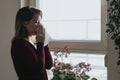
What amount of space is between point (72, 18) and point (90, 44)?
1.13ft

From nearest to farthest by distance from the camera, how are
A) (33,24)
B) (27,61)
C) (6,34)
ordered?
(27,61) → (33,24) → (6,34)

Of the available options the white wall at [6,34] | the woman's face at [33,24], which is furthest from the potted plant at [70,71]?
the white wall at [6,34]

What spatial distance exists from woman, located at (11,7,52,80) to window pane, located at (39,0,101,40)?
0.62m

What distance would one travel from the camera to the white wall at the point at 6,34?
266 centimetres

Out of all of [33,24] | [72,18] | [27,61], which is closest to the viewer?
[27,61]

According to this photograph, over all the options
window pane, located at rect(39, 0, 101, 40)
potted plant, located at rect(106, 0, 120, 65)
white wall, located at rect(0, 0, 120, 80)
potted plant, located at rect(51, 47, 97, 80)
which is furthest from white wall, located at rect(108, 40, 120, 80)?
white wall, located at rect(0, 0, 120, 80)

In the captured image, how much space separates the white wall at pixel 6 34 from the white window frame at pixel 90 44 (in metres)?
0.54

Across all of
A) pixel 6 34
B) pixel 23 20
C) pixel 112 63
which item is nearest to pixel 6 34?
pixel 6 34

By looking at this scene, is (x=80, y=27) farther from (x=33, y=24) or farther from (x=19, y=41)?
(x=19, y=41)

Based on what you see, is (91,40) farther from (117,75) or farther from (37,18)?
(37,18)

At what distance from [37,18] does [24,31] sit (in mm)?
147

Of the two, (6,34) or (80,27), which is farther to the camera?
(6,34)

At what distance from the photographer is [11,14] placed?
8.75 feet

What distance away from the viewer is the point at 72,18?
2432mm
